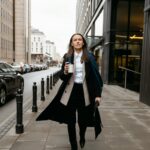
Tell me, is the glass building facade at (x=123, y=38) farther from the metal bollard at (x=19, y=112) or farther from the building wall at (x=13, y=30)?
the building wall at (x=13, y=30)

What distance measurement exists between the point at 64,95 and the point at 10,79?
298 inches

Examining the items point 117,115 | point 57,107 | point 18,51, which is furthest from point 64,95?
point 18,51

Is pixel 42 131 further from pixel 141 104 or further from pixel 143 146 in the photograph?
pixel 141 104

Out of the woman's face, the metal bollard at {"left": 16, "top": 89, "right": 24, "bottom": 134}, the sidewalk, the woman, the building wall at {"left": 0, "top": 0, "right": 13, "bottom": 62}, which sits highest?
the building wall at {"left": 0, "top": 0, "right": 13, "bottom": 62}

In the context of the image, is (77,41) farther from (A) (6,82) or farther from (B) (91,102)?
(A) (6,82)

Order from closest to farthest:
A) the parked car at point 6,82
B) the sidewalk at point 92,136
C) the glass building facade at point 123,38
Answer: the sidewalk at point 92,136 → the parked car at point 6,82 → the glass building facade at point 123,38

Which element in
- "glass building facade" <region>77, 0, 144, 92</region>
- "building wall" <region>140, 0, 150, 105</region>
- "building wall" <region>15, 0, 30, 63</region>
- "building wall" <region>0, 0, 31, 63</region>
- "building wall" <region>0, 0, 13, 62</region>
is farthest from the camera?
"building wall" <region>15, 0, 30, 63</region>

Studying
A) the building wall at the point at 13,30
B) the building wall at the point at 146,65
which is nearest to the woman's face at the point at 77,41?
the building wall at the point at 146,65

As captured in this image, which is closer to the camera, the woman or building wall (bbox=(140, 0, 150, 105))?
the woman

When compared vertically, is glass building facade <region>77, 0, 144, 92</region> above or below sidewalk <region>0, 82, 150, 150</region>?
above

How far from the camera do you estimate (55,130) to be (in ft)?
22.1

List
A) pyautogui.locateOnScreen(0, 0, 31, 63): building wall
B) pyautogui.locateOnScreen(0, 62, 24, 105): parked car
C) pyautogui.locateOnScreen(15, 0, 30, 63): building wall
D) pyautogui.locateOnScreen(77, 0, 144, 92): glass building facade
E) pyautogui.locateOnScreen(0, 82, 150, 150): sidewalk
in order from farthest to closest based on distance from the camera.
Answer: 1. pyautogui.locateOnScreen(15, 0, 30, 63): building wall
2. pyautogui.locateOnScreen(0, 0, 31, 63): building wall
3. pyautogui.locateOnScreen(77, 0, 144, 92): glass building facade
4. pyautogui.locateOnScreen(0, 62, 24, 105): parked car
5. pyautogui.locateOnScreen(0, 82, 150, 150): sidewalk

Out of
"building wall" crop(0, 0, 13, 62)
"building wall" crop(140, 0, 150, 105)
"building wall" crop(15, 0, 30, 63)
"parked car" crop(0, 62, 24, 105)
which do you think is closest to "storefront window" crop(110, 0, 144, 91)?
"parked car" crop(0, 62, 24, 105)

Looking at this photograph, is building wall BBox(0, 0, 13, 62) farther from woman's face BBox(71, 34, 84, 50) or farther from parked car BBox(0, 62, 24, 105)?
woman's face BBox(71, 34, 84, 50)
